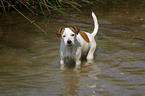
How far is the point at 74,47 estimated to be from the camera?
15.6 ft

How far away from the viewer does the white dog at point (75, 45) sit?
443cm

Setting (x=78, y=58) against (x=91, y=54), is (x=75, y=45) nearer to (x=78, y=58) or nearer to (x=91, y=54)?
(x=78, y=58)

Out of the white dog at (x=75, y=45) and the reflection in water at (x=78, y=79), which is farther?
the white dog at (x=75, y=45)

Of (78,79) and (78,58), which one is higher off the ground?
(78,58)

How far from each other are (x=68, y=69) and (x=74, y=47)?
15.4 inches

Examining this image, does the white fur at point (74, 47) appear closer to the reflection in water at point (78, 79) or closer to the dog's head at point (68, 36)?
the dog's head at point (68, 36)

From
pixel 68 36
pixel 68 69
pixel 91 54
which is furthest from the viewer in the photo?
pixel 91 54

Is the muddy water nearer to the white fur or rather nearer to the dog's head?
the white fur

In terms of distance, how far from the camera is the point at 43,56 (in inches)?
213

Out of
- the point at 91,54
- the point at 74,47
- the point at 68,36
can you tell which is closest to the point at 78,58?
the point at 74,47

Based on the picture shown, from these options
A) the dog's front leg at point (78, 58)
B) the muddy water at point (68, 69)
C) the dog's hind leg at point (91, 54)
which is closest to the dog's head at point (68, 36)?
the dog's front leg at point (78, 58)

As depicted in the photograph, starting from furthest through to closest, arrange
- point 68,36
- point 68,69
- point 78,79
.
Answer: point 68,69
point 68,36
point 78,79

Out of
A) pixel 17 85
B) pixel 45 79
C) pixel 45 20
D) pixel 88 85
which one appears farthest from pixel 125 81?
pixel 45 20

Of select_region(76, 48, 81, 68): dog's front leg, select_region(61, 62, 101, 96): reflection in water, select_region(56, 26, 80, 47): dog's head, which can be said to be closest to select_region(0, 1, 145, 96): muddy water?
select_region(61, 62, 101, 96): reflection in water
